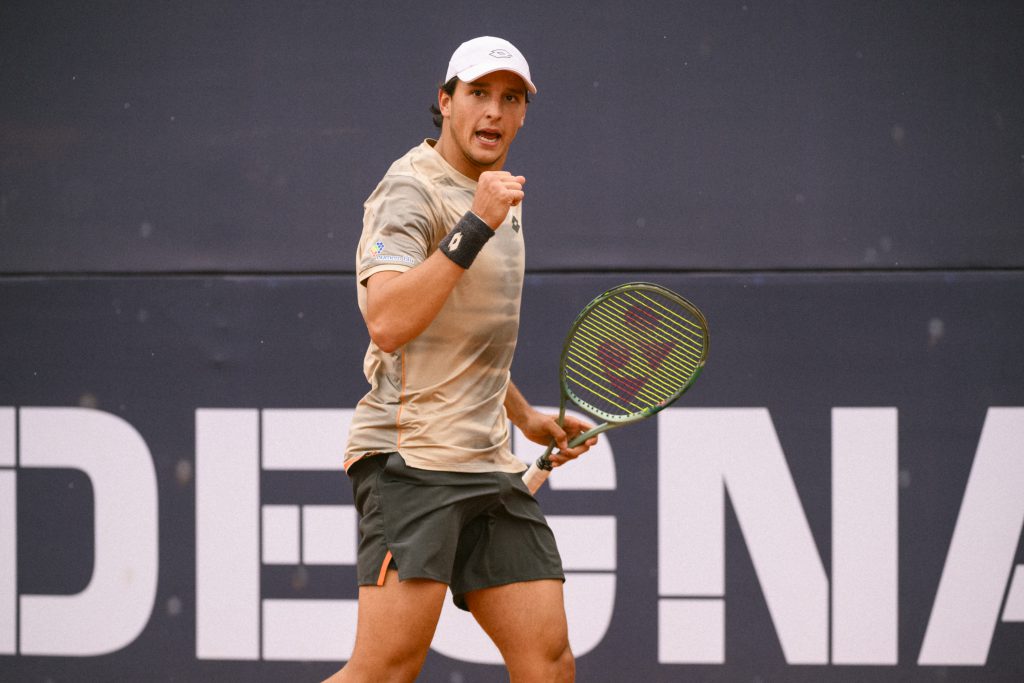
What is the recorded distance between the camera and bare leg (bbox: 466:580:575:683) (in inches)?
95.5

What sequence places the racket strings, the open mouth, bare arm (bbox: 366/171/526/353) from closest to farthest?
bare arm (bbox: 366/171/526/353) < the open mouth < the racket strings

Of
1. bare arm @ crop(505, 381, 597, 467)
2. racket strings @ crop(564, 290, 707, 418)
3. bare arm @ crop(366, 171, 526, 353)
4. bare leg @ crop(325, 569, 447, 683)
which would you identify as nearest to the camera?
bare arm @ crop(366, 171, 526, 353)

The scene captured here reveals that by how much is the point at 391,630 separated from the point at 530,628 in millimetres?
301

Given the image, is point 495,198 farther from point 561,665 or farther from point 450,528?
point 561,665

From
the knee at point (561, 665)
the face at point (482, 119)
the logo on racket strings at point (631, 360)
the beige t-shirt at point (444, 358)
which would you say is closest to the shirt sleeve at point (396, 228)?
the beige t-shirt at point (444, 358)

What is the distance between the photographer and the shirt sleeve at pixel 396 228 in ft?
7.17

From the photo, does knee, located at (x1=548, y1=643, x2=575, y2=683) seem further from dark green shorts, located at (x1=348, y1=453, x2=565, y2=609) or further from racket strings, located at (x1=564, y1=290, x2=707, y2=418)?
racket strings, located at (x1=564, y1=290, x2=707, y2=418)

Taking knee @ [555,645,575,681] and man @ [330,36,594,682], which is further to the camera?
knee @ [555,645,575,681]

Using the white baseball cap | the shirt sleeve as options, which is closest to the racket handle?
the shirt sleeve

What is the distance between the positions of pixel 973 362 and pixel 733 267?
29.7 inches

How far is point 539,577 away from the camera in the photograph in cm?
246

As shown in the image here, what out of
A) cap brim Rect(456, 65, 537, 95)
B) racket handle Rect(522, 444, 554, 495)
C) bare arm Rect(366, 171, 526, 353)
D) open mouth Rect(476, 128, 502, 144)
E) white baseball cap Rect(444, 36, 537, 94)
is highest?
white baseball cap Rect(444, 36, 537, 94)

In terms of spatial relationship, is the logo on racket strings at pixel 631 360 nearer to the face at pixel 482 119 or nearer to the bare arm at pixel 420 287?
the face at pixel 482 119

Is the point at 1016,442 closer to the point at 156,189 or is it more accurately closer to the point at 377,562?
the point at 377,562
